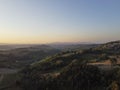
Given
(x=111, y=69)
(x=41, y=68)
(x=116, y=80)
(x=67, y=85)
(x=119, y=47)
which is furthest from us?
(x=119, y=47)

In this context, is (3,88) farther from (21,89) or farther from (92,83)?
(92,83)

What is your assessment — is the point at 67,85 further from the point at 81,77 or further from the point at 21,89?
the point at 21,89

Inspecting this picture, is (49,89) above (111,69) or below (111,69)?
below

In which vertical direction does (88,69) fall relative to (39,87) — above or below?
above

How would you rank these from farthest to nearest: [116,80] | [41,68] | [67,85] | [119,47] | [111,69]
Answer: [119,47]
[41,68]
[111,69]
[67,85]
[116,80]

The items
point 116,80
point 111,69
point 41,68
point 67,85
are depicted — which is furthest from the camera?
point 41,68

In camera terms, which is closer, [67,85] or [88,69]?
[67,85]

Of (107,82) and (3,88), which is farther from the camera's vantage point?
(3,88)

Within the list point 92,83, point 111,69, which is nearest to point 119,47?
point 111,69

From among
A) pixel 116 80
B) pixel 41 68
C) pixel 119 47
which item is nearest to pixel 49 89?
pixel 116 80
